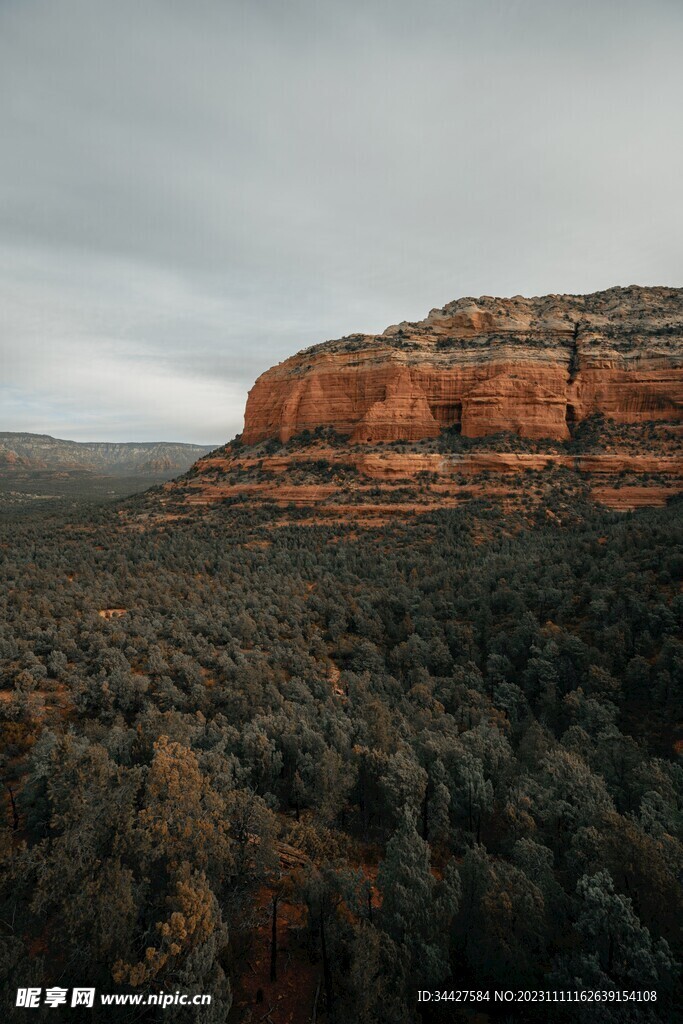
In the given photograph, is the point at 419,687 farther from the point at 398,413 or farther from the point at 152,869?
the point at 398,413

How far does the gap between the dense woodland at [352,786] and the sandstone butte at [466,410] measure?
54.2 feet

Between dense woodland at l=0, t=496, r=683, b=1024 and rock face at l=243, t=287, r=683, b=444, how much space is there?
73.8 feet

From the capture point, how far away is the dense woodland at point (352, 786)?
575cm

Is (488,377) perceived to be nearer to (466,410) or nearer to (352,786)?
(466,410)

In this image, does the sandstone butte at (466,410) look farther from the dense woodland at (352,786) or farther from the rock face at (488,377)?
the dense woodland at (352,786)

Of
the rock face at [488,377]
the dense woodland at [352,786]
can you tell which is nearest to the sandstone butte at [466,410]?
Result: the rock face at [488,377]

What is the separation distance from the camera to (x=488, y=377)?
4269 centimetres

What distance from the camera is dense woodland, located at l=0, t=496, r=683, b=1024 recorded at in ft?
18.9

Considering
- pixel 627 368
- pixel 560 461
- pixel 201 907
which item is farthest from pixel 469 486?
pixel 201 907

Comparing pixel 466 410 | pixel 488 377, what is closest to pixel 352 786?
pixel 466 410

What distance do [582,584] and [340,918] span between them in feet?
57.9

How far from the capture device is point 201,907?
5734 mm

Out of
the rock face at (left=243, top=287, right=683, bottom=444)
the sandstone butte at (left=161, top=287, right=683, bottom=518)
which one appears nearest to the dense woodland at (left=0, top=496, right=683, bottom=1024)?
the sandstone butte at (left=161, top=287, right=683, bottom=518)

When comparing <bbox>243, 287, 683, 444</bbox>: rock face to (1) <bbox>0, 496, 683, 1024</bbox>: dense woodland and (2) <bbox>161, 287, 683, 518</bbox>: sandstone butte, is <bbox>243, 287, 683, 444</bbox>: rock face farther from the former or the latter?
(1) <bbox>0, 496, 683, 1024</bbox>: dense woodland
